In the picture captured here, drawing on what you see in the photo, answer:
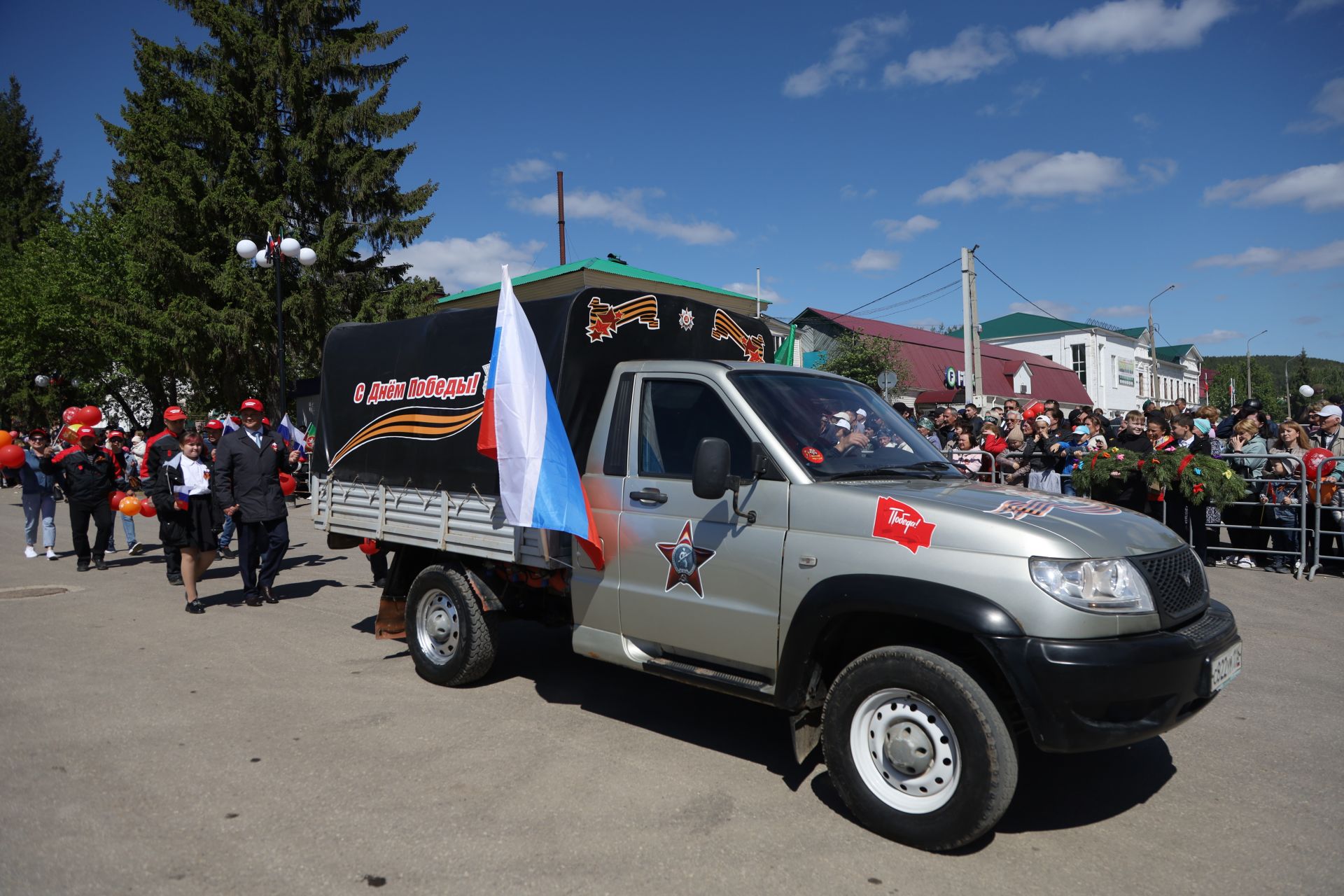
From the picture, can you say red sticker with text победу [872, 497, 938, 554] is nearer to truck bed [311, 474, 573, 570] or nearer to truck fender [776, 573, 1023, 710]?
truck fender [776, 573, 1023, 710]

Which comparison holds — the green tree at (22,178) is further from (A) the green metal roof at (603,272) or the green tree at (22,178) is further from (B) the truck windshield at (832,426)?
(B) the truck windshield at (832,426)

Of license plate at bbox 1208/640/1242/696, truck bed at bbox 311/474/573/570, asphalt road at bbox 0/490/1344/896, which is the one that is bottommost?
asphalt road at bbox 0/490/1344/896

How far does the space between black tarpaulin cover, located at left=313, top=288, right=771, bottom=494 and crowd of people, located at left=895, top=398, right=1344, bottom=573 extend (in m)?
4.26

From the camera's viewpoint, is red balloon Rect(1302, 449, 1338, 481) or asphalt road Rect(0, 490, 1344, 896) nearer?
asphalt road Rect(0, 490, 1344, 896)

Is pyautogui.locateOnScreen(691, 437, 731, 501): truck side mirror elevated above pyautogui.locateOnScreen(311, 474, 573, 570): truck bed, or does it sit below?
above

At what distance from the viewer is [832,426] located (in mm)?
4652

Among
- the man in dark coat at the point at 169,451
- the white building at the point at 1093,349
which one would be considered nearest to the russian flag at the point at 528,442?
the man in dark coat at the point at 169,451

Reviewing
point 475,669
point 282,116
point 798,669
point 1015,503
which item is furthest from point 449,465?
point 282,116

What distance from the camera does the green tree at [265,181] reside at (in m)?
26.0

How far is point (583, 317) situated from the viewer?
17.3ft

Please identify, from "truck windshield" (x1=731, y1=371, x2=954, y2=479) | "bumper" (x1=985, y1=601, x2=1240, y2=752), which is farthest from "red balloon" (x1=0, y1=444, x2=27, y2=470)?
"bumper" (x1=985, y1=601, x2=1240, y2=752)

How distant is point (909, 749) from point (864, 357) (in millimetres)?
38684

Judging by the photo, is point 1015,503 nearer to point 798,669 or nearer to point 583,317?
point 798,669

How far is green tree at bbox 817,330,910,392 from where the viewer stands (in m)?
41.0
